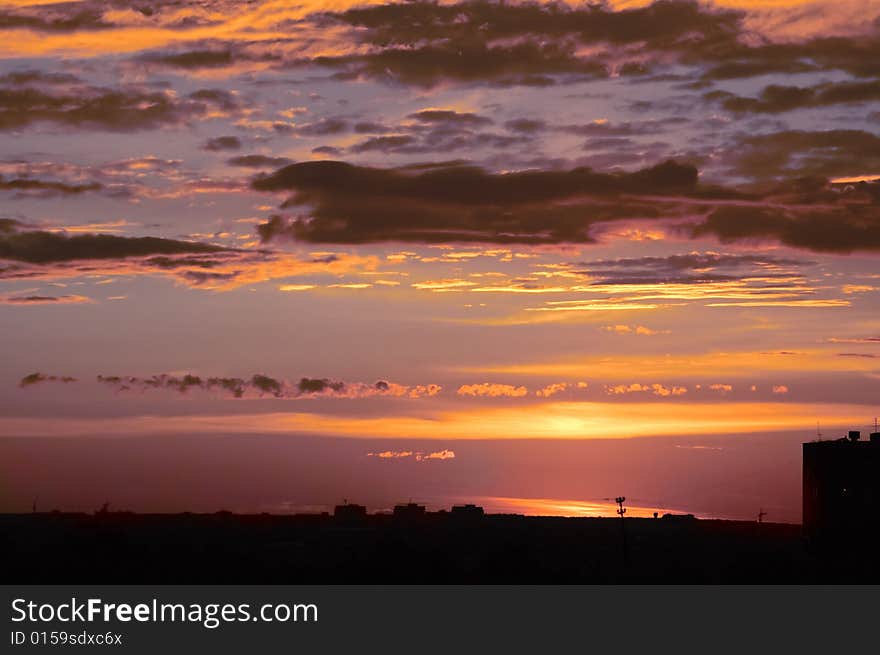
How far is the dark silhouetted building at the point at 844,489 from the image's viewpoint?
→ 151500 mm

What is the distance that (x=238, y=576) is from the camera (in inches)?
5010

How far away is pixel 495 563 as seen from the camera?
146 meters

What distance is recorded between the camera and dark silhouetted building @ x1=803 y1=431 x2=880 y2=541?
15150 centimetres

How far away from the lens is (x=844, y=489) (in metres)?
155
